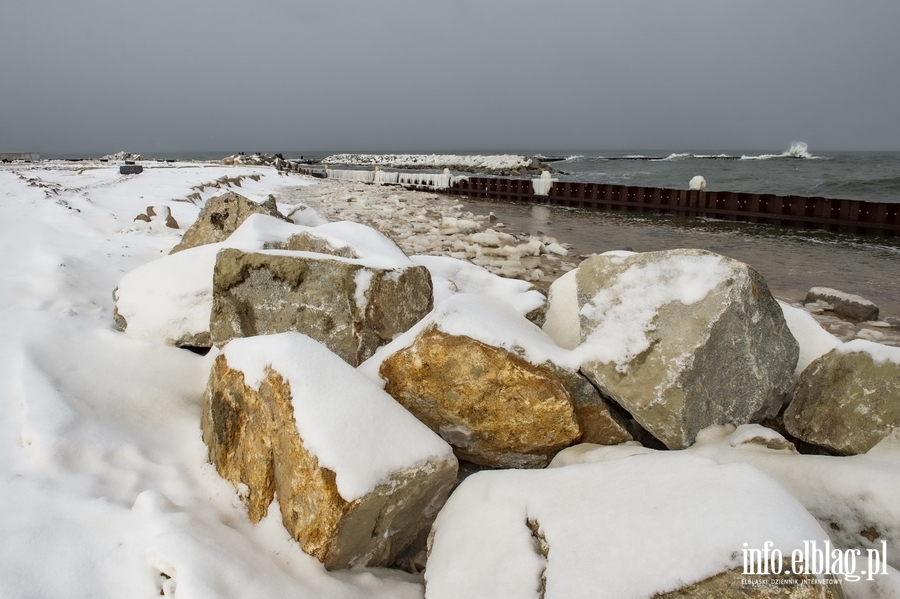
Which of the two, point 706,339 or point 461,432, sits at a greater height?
point 706,339

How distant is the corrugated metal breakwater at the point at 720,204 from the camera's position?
14.4m

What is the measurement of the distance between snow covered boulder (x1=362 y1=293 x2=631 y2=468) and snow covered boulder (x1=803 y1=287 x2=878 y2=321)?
5.36 meters

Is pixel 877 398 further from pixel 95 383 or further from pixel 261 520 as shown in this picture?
pixel 95 383

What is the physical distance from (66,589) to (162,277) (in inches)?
101

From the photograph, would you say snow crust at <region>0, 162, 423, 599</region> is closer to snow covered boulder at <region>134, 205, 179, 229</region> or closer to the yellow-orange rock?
the yellow-orange rock

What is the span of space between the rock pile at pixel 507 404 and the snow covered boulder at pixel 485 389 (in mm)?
11

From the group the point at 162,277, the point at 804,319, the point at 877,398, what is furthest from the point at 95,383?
the point at 804,319

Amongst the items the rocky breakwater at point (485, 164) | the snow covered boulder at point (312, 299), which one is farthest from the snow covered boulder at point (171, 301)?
the rocky breakwater at point (485, 164)

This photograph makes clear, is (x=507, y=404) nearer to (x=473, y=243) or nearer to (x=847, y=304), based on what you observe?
(x=847, y=304)

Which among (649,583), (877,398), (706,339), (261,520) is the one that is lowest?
(261,520)

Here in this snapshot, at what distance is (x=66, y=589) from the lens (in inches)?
76.0

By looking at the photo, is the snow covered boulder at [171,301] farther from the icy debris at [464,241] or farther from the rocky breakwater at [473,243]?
the icy debris at [464,241]

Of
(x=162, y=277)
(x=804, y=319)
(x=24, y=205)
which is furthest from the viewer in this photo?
(x=24, y=205)

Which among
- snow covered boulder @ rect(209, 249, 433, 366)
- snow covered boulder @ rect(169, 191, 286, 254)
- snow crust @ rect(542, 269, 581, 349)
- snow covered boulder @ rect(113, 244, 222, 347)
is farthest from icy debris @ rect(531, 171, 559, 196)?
snow covered boulder @ rect(209, 249, 433, 366)
